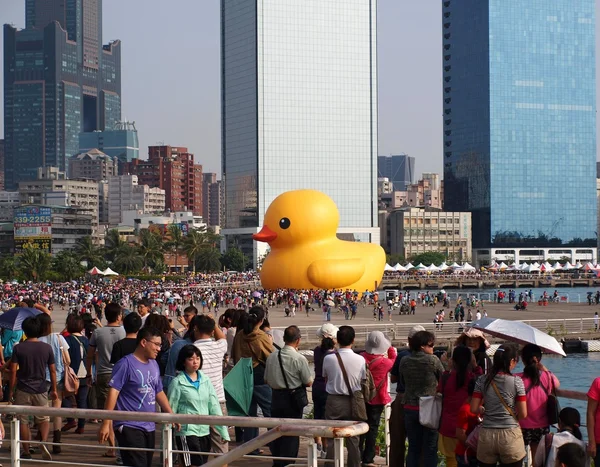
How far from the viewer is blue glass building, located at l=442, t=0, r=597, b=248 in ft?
500

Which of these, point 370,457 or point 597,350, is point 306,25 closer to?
point 597,350

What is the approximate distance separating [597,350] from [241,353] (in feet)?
88.8

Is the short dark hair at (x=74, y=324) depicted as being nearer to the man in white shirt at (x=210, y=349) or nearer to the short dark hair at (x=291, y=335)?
the man in white shirt at (x=210, y=349)

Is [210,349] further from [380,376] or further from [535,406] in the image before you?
[535,406]

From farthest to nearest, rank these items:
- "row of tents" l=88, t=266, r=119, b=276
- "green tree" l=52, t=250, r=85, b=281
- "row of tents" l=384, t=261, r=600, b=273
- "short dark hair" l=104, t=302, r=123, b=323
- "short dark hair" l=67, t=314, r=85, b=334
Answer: "green tree" l=52, t=250, r=85, b=281
"row of tents" l=384, t=261, r=600, b=273
"row of tents" l=88, t=266, r=119, b=276
"short dark hair" l=67, t=314, r=85, b=334
"short dark hair" l=104, t=302, r=123, b=323

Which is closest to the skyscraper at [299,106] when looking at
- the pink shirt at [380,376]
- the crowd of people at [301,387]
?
the crowd of people at [301,387]

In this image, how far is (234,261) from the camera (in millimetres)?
131750

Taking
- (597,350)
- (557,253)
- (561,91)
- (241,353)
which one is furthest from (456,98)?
(241,353)

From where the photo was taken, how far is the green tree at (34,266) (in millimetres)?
91312

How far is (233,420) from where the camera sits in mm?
6695

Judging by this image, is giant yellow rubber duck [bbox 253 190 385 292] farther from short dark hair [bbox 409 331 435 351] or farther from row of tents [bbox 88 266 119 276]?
short dark hair [bbox 409 331 435 351]

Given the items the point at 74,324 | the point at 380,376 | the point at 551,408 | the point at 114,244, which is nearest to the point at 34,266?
the point at 114,244

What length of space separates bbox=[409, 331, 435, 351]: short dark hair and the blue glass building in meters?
146

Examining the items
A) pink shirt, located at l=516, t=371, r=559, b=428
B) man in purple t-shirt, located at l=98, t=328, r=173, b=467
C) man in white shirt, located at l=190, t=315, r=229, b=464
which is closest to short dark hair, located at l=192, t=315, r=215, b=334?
man in white shirt, located at l=190, t=315, r=229, b=464
